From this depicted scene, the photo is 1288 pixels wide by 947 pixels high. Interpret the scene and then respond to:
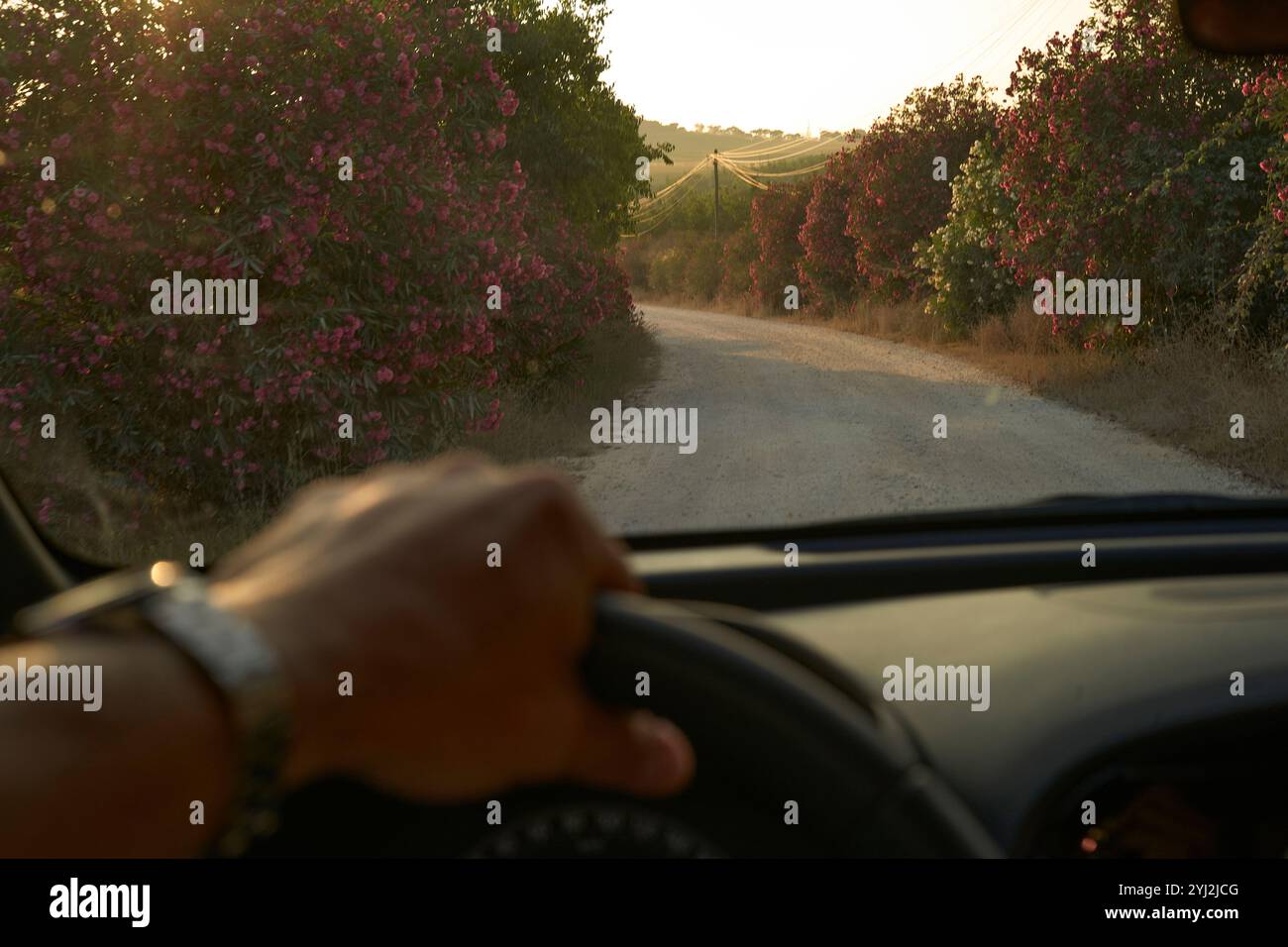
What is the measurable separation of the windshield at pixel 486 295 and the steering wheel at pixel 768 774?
1519mm

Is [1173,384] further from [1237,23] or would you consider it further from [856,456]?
[1237,23]

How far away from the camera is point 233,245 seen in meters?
6.83

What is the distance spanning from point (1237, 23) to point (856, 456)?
21.0 feet

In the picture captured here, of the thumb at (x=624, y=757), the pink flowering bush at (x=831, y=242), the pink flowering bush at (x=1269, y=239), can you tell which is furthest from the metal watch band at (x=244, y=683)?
the pink flowering bush at (x=831, y=242)

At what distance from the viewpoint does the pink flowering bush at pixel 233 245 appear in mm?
6383

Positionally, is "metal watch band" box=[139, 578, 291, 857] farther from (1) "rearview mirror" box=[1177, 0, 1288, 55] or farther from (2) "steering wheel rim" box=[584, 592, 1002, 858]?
(1) "rearview mirror" box=[1177, 0, 1288, 55]

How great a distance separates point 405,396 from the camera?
774cm

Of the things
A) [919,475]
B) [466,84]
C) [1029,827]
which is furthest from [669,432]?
[1029,827]

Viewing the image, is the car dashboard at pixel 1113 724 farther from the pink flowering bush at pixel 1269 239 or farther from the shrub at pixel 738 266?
the shrub at pixel 738 266

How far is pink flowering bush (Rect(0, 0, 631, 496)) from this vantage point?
638 centimetres

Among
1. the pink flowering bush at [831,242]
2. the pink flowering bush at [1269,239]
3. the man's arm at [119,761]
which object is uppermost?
the pink flowering bush at [831,242]

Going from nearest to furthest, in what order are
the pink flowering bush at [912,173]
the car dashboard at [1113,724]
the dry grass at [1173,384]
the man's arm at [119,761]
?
the man's arm at [119,761]
the car dashboard at [1113,724]
the dry grass at [1173,384]
the pink flowering bush at [912,173]
